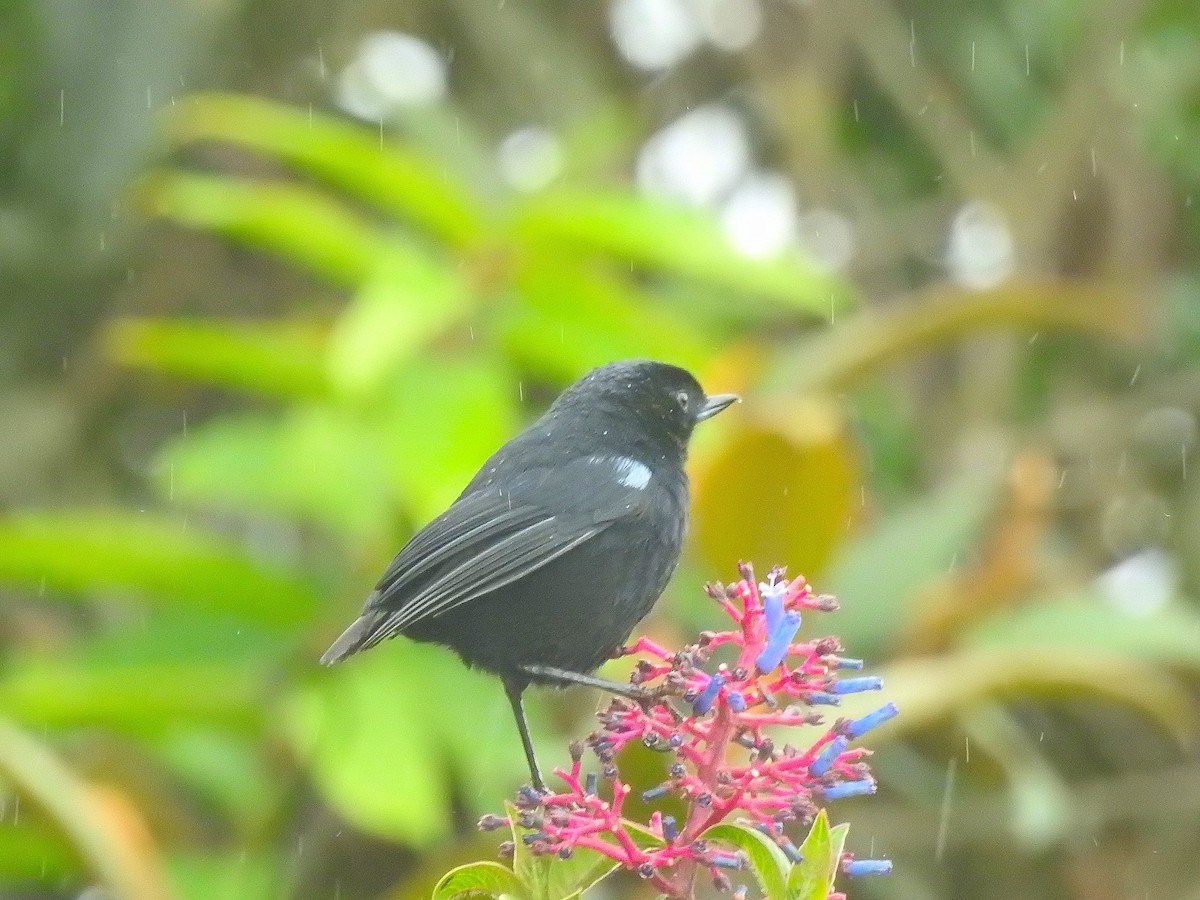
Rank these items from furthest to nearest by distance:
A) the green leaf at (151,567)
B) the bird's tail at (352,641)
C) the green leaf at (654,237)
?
the green leaf at (654,237), the green leaf at (151,567), the bird's tail at (352,641)

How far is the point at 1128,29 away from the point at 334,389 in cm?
348

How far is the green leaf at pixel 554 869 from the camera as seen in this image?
5.88ft

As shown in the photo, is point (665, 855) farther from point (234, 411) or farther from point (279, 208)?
point (234, 411)

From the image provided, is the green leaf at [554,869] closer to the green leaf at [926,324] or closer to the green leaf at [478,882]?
the green leaf at [478,882]

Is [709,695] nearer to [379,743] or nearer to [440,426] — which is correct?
[379,743]

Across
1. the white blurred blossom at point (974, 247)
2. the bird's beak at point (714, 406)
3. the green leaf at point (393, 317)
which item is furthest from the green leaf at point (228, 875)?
the white blurred blossom at point (974, 247)

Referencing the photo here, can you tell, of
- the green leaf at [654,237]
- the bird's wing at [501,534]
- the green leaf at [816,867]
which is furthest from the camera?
the green leaf at [654,237]

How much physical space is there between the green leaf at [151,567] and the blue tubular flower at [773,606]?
2.76 meters

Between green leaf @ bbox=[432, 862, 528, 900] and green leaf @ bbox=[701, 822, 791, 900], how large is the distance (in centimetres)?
21

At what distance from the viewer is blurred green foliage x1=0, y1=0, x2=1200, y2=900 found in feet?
13.8

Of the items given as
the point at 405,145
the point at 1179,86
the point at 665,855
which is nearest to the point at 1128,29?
the point at 1179,86

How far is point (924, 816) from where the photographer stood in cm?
508

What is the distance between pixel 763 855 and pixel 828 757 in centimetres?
15

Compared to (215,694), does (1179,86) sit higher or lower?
higher
